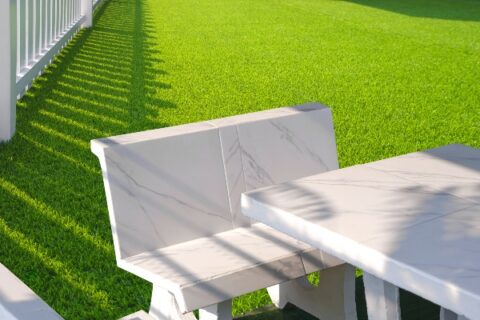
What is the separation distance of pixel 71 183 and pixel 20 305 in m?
3.68

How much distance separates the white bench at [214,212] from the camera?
10.2 feet

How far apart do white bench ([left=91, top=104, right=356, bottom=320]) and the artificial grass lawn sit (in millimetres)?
465

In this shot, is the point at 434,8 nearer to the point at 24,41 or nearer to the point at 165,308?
the point at 24,41

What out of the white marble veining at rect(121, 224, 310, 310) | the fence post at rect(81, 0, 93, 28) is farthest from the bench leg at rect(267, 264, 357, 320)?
the fence post at rect(81, 0, 93, 28)

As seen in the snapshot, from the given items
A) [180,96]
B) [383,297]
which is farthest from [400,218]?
[180,96]

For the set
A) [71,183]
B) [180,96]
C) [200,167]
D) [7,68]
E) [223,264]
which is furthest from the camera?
[180,96]

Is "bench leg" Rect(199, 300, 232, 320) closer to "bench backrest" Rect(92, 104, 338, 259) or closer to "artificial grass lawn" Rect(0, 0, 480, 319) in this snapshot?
"bench backrest" Rect(92, 104, 338, 259)

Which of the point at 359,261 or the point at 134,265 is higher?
the point at 359,261

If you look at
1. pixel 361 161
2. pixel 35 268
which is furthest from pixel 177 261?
pixel 361 161

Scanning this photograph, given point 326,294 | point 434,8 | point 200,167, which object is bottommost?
point 326,294

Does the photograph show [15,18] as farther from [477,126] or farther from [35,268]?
[477,126]

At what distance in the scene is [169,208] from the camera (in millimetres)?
3395

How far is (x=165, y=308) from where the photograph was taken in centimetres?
318

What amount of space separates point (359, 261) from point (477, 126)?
5443mm
